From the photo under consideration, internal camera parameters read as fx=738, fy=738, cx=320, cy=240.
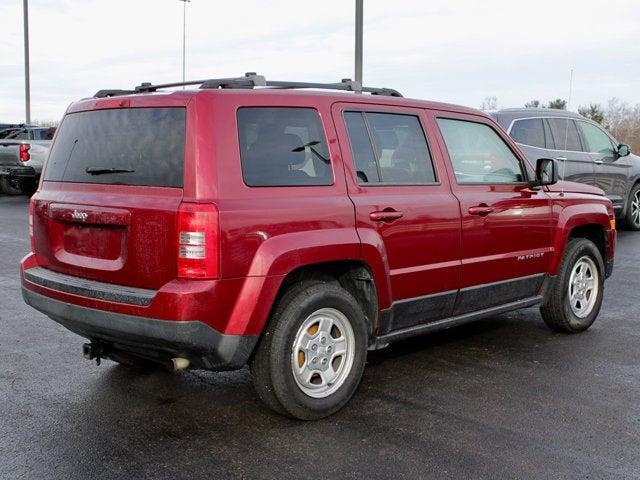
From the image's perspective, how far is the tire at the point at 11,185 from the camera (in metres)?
18.2

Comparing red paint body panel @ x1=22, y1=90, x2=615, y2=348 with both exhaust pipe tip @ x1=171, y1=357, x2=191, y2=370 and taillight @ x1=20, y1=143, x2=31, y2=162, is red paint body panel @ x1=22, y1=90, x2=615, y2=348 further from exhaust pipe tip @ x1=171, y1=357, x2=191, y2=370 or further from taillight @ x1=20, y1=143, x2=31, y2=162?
taillight @ x1=20, y1=143, x2=31, y2=162

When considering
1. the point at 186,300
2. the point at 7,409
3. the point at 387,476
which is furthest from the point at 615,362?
the point at 7,409

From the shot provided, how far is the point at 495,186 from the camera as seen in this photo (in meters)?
5.30

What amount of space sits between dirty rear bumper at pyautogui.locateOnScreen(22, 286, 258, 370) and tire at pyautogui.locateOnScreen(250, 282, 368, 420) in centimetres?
18

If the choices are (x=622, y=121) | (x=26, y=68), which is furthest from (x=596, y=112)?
(x=26, y=68)

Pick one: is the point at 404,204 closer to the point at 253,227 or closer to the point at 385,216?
the point at 385,216

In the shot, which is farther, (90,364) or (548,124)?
(548,124)

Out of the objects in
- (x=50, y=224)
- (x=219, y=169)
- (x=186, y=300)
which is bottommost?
(x=186, y=300)

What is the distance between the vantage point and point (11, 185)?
1941cm

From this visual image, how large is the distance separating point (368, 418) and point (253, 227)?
1302 millimetres

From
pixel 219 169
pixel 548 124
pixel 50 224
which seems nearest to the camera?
pixel 219 169

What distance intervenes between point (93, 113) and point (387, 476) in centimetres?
263

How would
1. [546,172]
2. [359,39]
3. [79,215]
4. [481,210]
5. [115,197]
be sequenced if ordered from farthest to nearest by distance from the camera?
[359,39] < [546,172] < [481,210] < [79,215] < [115,197]

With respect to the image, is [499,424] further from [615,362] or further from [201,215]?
[201,215]
